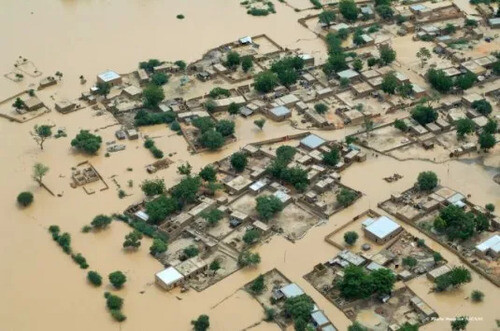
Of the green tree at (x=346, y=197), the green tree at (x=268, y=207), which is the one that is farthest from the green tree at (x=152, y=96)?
the green tree at (x=346, y=197)

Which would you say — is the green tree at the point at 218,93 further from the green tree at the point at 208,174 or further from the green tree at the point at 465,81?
the green tree at the point at 465,81

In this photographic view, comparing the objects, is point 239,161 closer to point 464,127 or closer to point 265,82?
point 265,82

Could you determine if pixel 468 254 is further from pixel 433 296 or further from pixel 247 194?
pixel 247 194

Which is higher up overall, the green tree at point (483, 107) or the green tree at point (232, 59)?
the green tree at point (232, 59)

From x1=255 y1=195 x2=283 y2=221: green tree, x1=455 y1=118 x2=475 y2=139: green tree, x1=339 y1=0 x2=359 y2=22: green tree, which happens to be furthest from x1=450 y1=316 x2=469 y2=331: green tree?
x1=339 y1=0 x2=359 y2=22: green tree

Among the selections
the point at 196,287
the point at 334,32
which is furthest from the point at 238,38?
the point at 196,287

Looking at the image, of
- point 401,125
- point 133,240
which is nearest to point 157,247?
point 133,240
